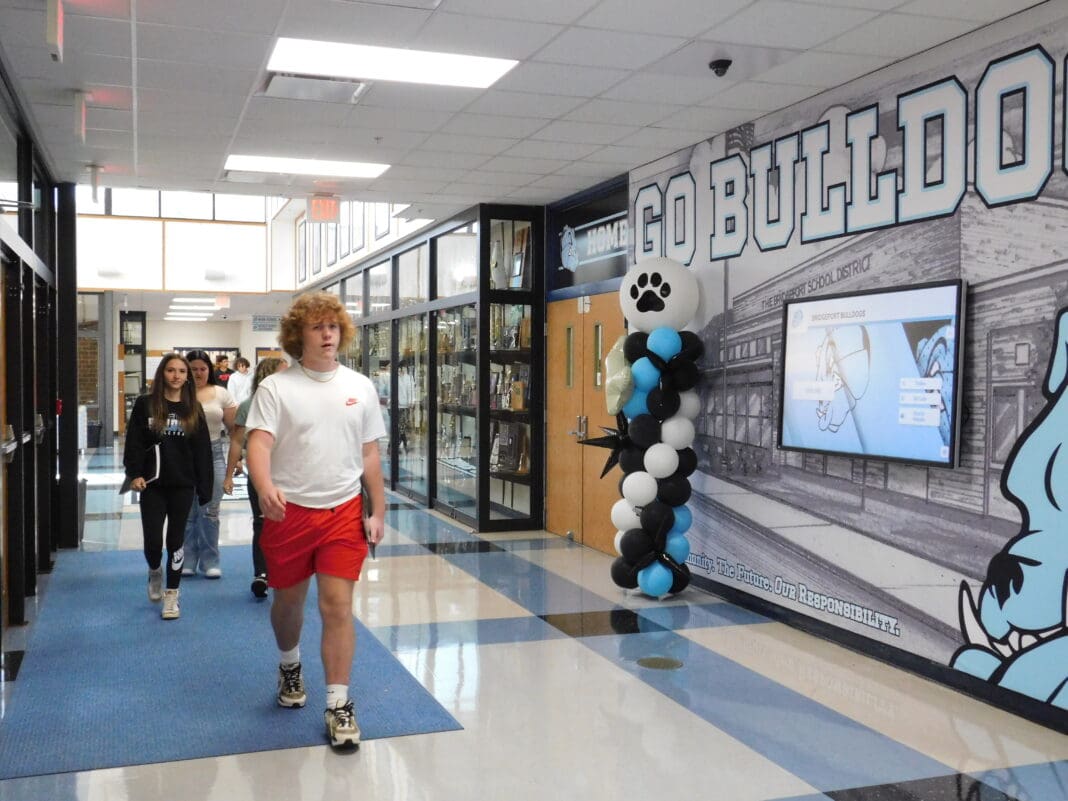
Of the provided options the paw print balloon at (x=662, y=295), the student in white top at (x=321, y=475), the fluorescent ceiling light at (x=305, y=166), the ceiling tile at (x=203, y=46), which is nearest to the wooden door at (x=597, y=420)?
the paw print balloon at (x=662, y=295)

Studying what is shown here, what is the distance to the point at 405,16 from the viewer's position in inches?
157

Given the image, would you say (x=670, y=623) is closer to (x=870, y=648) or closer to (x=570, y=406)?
(x=870, y=648)

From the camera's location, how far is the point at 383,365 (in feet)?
38.2

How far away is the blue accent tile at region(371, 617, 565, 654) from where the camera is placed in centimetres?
488

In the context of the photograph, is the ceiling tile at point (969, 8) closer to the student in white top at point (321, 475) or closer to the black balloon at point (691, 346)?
the black balloon at point (691, 346)

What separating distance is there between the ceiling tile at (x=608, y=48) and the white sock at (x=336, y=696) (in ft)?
8.88

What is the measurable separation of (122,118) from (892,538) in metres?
4.50

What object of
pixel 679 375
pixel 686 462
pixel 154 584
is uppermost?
pixel 679 375

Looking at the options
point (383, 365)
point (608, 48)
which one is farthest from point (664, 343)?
point (383, 365)

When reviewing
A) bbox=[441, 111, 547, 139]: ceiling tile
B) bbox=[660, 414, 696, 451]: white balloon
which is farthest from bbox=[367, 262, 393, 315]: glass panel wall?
bbox=[660, 414, 696, 451]: white balloon

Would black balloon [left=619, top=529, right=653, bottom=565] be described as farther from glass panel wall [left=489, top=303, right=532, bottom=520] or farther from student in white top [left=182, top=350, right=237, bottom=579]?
glass panel wall [left=489, top=303, right=532, bottom=520]

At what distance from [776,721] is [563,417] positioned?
4.39 meters

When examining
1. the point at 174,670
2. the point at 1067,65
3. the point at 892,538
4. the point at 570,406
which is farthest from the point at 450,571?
the point at 1067,65

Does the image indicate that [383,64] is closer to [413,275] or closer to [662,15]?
[662,15]
